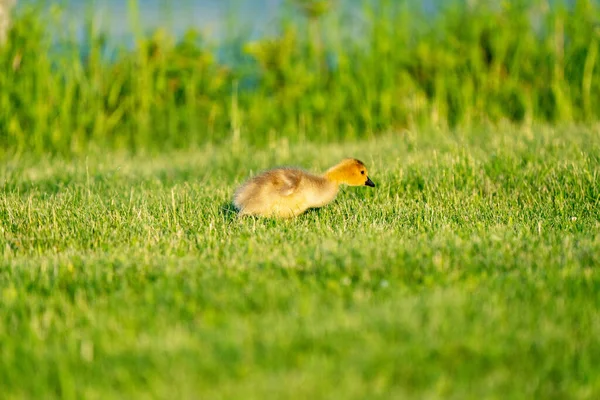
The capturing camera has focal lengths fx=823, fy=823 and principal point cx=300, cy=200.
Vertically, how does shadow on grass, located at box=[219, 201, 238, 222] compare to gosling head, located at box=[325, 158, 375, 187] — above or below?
below

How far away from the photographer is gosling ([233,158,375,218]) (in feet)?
20.2

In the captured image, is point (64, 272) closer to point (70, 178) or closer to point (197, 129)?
point (70, 178)

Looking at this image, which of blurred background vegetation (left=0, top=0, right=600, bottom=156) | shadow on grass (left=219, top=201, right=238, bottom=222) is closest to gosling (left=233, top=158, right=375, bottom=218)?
shadow on grass (left=219, top=201, right=238, bottom=222)

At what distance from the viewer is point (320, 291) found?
4324 millimetres

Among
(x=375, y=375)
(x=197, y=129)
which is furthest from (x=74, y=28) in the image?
(x=375, y=375)

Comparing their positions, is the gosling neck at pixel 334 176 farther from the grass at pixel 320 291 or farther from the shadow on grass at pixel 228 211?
the shadow on grass at pixel 228 211

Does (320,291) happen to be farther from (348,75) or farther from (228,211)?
(348,75)

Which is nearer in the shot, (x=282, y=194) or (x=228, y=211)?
(x=282, y=194)

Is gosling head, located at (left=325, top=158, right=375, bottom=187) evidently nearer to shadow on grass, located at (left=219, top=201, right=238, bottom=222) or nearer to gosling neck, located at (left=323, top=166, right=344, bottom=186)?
gosling neck, located at (left=323, top=166, right=344, bottom=186)

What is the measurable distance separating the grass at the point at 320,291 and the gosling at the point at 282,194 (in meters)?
0.12

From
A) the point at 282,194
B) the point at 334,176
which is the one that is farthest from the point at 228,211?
the point at 334,176

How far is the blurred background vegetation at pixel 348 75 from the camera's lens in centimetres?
1177

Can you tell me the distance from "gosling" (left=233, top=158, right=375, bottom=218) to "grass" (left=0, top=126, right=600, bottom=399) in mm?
117

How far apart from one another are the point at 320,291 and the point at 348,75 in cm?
825
